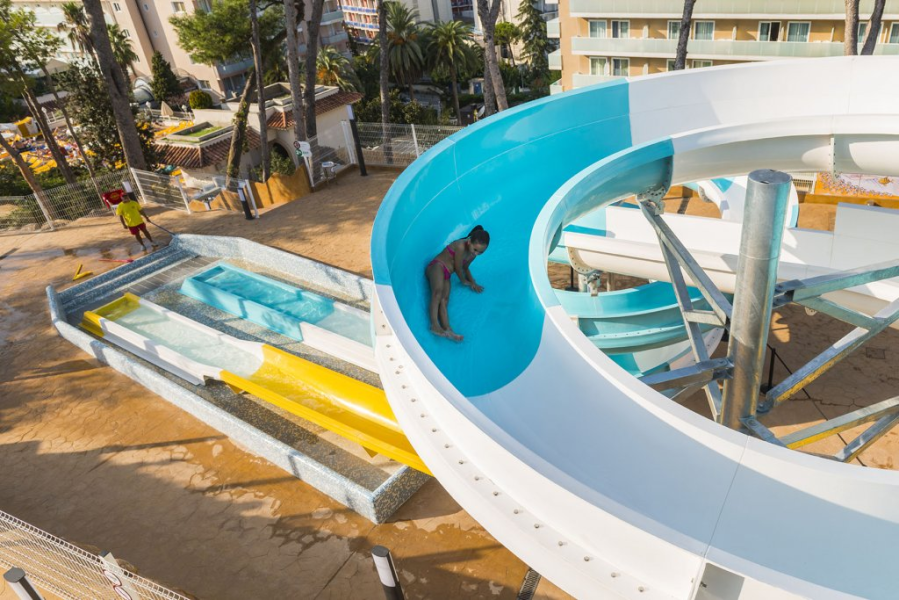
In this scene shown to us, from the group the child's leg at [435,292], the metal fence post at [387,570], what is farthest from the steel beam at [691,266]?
the metal fence post at [387,570]

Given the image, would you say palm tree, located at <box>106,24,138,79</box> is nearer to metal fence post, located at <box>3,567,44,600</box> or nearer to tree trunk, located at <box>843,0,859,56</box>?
tree trunk, located at <box>843,0,859,56</box>

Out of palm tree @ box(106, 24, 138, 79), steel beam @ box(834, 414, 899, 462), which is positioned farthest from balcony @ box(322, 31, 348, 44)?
steel beam @ box(834, 414, 899, 462)

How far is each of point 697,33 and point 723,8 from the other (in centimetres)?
213

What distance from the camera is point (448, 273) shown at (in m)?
7.07

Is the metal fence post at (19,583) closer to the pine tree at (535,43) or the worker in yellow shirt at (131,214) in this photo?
→ the worker in yellow shirt at (131,214)

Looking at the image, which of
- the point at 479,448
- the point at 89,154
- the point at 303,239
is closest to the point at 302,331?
the point at 303,239

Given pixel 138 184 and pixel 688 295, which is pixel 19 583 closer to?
pixel 688 295

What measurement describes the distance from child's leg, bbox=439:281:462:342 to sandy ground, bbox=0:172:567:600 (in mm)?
3404

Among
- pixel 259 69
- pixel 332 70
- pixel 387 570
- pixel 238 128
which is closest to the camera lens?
pixel 387 570

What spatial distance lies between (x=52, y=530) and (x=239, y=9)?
147 ft

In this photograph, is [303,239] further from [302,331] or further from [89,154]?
[89,154]

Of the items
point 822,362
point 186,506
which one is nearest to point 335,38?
point 186,506

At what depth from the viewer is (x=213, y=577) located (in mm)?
8195

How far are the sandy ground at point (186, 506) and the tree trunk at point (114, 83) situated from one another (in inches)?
370
